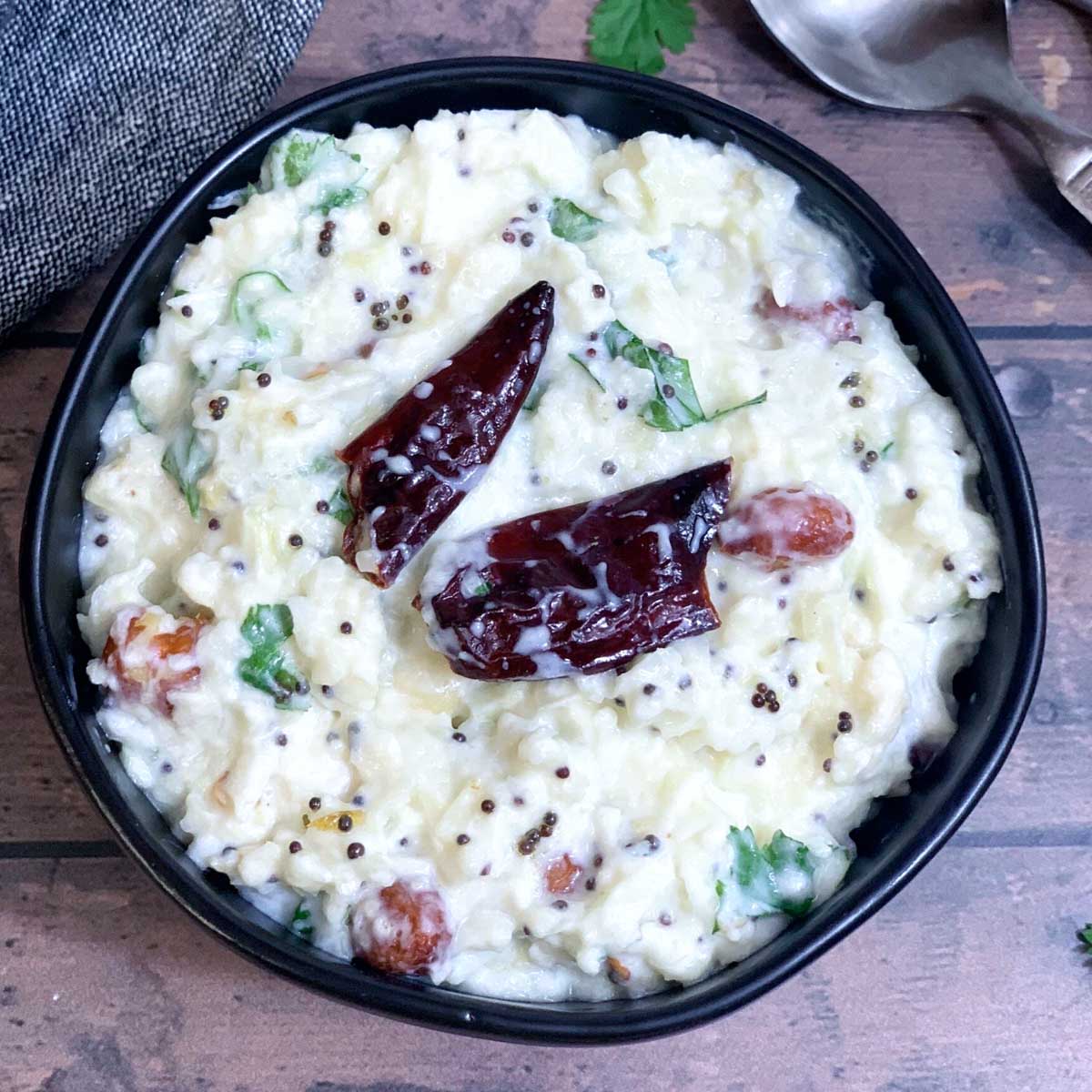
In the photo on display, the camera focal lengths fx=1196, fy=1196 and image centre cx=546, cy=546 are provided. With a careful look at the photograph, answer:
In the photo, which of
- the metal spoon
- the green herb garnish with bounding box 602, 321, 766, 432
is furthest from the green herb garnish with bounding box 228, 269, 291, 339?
the metal spoon

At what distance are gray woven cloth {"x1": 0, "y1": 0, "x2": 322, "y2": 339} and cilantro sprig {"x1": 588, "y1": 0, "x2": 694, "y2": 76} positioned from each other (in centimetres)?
63

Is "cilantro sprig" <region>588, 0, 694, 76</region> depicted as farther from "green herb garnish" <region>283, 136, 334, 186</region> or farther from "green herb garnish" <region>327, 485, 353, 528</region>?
"green herb garnish" <region>327, 485, 353, 528</region>

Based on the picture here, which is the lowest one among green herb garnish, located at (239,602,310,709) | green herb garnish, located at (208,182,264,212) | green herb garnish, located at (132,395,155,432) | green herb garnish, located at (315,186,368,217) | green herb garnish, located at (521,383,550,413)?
green herb garnish, located at (239,602,310,709)

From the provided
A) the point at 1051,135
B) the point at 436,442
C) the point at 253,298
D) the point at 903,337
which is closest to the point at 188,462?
the point at 253,298

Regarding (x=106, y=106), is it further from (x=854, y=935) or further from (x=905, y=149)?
(x=854, y=935)

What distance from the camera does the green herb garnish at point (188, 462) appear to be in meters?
2.05

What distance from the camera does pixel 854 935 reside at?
2543 millimetres

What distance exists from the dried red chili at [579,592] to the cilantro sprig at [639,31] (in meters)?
1.20

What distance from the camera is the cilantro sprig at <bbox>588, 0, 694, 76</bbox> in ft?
8.74

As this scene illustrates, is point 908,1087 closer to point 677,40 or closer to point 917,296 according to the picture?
point 917,296

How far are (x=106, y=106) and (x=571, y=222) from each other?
104 cm

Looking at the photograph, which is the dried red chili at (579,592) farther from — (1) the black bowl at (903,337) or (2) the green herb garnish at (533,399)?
(1) the black bowl at (903,337)

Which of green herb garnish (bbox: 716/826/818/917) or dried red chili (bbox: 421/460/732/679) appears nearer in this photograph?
dried red chili (bbox: 421/460/732/679)

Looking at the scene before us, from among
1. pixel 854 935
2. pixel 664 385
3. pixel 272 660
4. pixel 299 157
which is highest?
pixel 299 157
